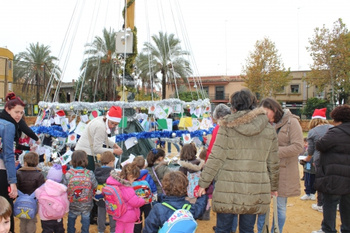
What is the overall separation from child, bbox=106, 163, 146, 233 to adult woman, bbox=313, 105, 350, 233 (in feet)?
Result: 7.05

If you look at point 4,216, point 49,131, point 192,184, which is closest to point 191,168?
point 192,184

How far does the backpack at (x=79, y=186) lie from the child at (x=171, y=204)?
1.18 meters

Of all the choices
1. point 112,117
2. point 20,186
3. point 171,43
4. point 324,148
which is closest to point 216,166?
point 324,148

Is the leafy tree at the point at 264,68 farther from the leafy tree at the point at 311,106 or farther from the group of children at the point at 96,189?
the group of children at the point at 96,189

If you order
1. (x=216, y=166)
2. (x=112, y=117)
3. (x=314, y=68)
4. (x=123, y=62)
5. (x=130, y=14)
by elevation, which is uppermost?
(x=314, y=68)

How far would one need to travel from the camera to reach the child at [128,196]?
3.31 m

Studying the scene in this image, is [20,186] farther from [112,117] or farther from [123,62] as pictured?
[123,62]

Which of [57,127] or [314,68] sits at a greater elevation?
[314,68]

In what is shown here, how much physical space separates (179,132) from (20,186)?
2.56 meters

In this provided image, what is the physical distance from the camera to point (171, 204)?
2.74 metres

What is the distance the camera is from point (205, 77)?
4853 cm

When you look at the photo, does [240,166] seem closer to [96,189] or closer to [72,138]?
[96,189]

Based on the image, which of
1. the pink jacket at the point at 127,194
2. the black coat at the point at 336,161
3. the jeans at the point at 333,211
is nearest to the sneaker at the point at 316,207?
the jeans at the point at 333,211

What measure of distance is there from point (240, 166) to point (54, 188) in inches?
85.8
